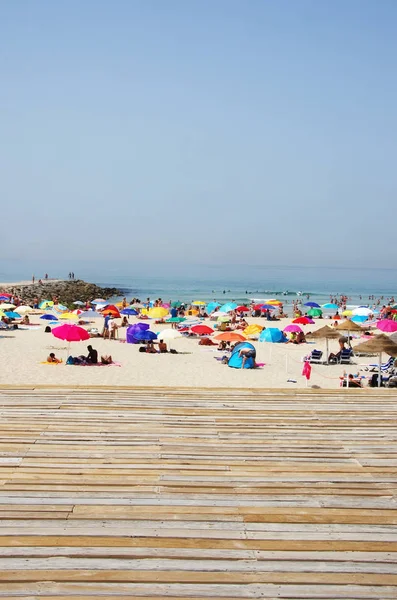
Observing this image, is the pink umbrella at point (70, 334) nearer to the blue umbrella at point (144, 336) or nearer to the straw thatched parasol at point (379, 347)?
the blue umbrella at point (144, 336)

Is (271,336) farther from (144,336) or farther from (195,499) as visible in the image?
(195,499)

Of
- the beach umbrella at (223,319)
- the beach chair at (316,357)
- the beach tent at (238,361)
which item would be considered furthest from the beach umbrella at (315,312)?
the beach tent at (238,361)

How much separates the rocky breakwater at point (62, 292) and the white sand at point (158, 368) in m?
38.5

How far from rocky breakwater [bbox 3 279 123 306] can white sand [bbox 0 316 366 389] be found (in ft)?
126

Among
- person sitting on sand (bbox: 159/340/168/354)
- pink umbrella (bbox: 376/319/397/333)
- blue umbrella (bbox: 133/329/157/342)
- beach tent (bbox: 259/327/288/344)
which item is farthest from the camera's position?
beach tent (bbox: 259/327/288/344)

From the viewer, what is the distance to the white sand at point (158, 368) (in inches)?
711

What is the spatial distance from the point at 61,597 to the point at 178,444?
3.03 metres

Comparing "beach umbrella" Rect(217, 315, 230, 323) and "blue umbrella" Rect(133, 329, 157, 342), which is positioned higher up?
"blue umbrella" Rect(133, 329, 157, 342)

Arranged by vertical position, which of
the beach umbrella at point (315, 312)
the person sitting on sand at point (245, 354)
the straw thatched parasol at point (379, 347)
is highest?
the straw thatched parasol at point (379, 347)

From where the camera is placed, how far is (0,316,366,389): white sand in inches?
711

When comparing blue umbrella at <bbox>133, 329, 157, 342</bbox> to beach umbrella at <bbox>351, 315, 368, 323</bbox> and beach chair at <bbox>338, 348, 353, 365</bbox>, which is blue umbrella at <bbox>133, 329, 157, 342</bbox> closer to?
beach chair at <bbox>338, 348, 353, 365</bbox>

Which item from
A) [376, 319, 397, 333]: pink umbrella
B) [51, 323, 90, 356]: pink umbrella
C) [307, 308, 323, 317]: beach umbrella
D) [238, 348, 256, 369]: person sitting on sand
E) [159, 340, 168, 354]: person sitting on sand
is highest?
[376, 319, 397, 333]: pink umbrella

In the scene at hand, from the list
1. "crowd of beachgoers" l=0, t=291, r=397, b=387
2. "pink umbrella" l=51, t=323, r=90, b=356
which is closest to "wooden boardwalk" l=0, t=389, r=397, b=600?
"crowd of beachgoers" l=0, t=291, r=397, b=387

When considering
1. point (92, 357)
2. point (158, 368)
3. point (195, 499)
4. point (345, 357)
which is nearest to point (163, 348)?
point (158, 368)
